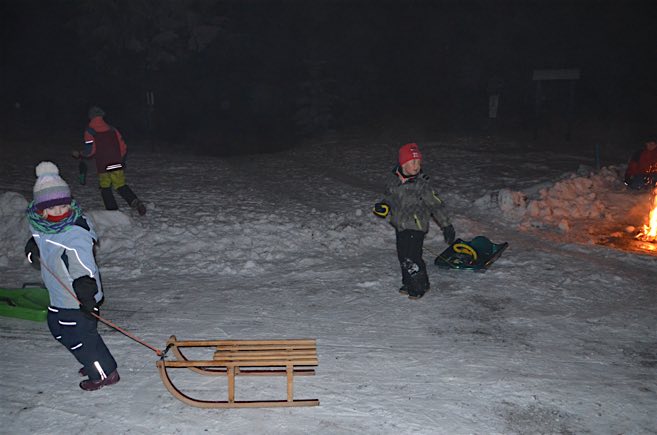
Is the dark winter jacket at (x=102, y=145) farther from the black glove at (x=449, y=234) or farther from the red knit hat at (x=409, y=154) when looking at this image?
the black glove at (x=449, y=234)

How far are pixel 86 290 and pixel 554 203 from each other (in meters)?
9.15

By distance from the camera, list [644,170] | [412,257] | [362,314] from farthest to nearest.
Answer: [644,170] → [412,257] → [362,314]

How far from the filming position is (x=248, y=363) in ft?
14.6

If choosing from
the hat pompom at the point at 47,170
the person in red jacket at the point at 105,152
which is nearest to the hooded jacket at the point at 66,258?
the hat pompom at the point at 47,170

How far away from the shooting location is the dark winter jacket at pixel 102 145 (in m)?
9.34

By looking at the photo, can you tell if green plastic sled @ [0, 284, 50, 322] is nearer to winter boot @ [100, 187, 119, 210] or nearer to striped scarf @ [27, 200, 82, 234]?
striped scarf @ [27, 200, 82, 234]

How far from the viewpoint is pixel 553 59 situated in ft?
96.0

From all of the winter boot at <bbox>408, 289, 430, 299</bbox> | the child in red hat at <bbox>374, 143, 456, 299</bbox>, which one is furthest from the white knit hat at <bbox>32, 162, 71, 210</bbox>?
the winter boot at <bbox>408, 289, 430, 299</bbox>

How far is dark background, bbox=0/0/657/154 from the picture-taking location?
2791 cm

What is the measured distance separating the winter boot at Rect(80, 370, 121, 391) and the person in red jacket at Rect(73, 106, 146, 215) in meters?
5.44

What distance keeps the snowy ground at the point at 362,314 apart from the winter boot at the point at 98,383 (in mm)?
64

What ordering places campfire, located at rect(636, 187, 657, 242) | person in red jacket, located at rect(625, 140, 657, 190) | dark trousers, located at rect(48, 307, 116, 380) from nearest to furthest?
1. dark trousers, located at rect(48, 307, 116, 380)
2. campfire, located at rect(636, 187, 657, 242)
3. person in red jacket, located at rect(625, 140, 657, 190)

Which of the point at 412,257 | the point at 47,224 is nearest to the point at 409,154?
the point at 412,257

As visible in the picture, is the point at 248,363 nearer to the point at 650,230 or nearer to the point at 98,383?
the point at 98,383
